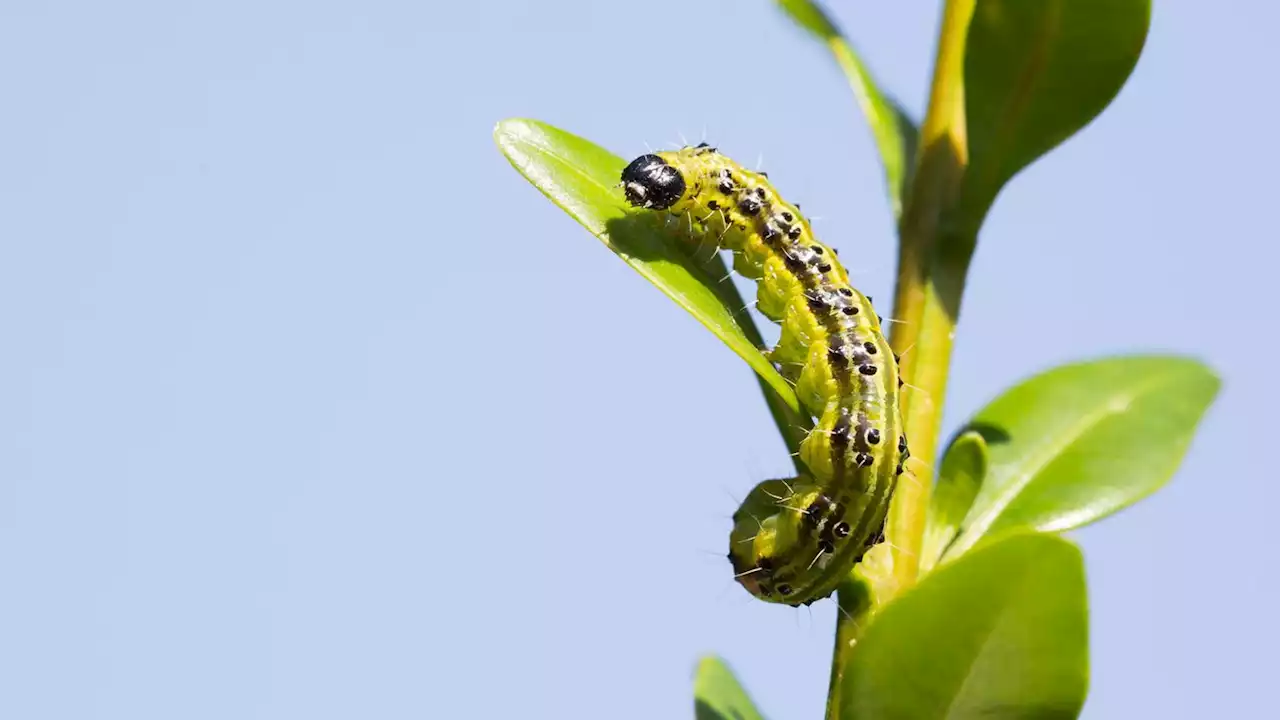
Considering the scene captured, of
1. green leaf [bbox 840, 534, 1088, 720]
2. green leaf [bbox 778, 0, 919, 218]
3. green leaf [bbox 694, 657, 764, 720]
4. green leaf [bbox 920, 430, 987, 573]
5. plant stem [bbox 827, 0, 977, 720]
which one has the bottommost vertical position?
green leaf [bbox 694, 657, 764, 720]

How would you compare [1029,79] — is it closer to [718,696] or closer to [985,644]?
[985,644]

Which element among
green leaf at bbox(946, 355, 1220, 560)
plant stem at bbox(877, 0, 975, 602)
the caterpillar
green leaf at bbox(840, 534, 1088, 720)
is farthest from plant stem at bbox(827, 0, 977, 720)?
green leaf at bbox(840, 534, 1088, 720)

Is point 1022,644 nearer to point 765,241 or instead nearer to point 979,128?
point 979,128

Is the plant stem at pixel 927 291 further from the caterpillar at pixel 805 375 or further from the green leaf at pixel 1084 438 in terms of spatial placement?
the green leaf at pixel 1084 438

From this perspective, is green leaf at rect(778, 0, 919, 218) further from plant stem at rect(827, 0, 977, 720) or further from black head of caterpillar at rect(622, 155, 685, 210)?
black head of caterpillar at rect(622, 155, 685, 210)

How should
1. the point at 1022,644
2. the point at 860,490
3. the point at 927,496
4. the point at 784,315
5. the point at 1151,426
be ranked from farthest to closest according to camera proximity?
the point at 784,315 < the point at 1151,426 < the point at 860,490 < the point at 927,496 < the point at 1022,644

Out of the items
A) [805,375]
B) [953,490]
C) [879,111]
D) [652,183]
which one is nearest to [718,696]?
[805,375]

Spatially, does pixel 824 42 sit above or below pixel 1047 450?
above

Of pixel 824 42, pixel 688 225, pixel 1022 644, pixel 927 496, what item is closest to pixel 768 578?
pixel 927 496
